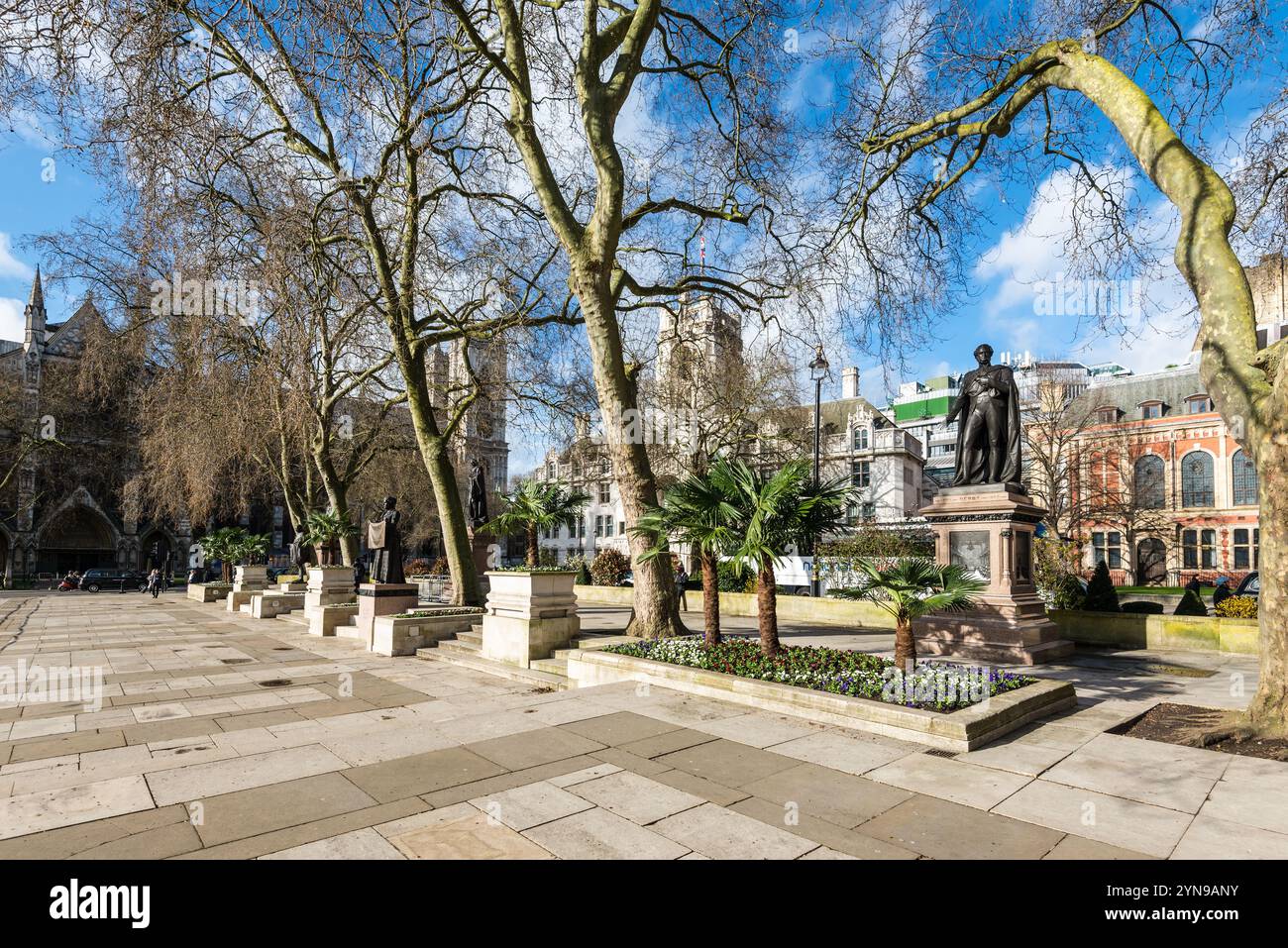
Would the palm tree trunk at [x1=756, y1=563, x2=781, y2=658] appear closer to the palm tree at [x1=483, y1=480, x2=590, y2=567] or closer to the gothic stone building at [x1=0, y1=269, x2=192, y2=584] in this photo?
the palm tree at [x1=483, y1=480, x2=590, y2=567]

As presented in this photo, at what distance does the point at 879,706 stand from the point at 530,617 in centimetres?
649

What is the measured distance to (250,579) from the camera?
95.1 feet

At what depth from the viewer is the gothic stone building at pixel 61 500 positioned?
166 ft

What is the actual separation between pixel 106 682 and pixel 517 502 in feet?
34.5

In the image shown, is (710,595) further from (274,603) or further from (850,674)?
(274,603)

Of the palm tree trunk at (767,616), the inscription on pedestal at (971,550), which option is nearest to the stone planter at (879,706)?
the palm tree trunk at (767,616)

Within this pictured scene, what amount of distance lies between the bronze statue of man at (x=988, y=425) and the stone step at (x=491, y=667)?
8.37 m

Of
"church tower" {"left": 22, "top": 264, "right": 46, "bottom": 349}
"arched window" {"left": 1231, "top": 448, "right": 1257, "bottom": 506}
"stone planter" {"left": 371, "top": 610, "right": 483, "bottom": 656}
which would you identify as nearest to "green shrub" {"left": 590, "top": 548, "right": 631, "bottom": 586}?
"stone planter" {"left": 371, "top": 610, "right": 483, "bottom": 656}

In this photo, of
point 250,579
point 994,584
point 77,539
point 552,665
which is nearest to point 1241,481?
point 994,584

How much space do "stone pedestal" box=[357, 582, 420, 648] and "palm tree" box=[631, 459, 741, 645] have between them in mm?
8915

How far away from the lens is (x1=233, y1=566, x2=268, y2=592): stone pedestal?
28.3m

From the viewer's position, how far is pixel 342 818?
4586 millimetres
